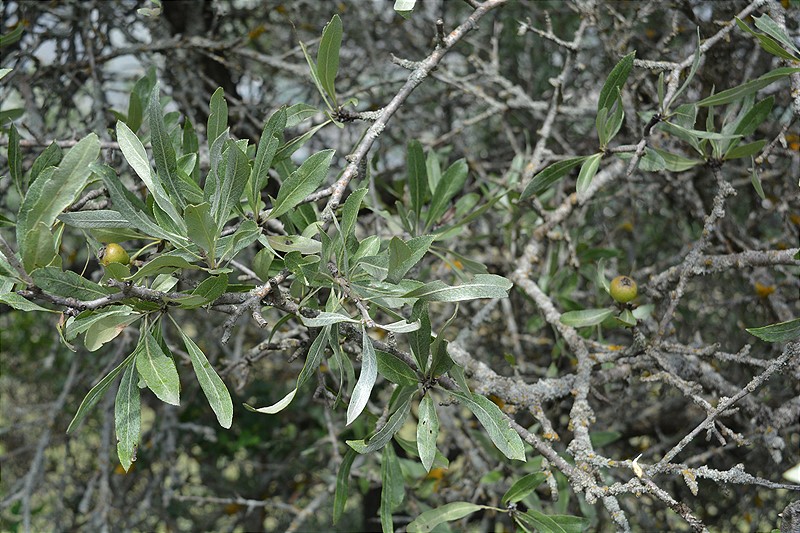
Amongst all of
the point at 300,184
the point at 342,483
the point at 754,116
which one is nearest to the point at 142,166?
the point at 300,184

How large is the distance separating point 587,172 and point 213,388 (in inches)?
33.0

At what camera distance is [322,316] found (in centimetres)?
94

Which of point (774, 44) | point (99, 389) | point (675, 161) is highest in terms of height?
point (774, 44)

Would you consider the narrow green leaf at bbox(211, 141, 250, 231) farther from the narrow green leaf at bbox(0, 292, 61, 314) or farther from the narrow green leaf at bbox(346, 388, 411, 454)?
the narrow green leaf at bbox(346, 388, 411, 454)

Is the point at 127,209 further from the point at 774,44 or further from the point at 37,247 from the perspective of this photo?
the point at 774,44

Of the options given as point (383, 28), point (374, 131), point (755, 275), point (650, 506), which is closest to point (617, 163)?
point (755, 275)

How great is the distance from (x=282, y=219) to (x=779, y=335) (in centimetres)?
92

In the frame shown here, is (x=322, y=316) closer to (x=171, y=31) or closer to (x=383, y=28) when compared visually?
(x=171, y=31)

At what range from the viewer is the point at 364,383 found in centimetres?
98

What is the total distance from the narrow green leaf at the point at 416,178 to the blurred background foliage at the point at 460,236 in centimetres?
19

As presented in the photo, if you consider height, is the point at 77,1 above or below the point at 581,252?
above

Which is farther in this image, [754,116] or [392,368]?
[754,116]

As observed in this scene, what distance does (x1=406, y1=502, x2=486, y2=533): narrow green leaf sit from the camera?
1.33 m

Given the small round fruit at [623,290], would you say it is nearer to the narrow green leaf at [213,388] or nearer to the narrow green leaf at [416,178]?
the narrow green leaf at [416,178]
